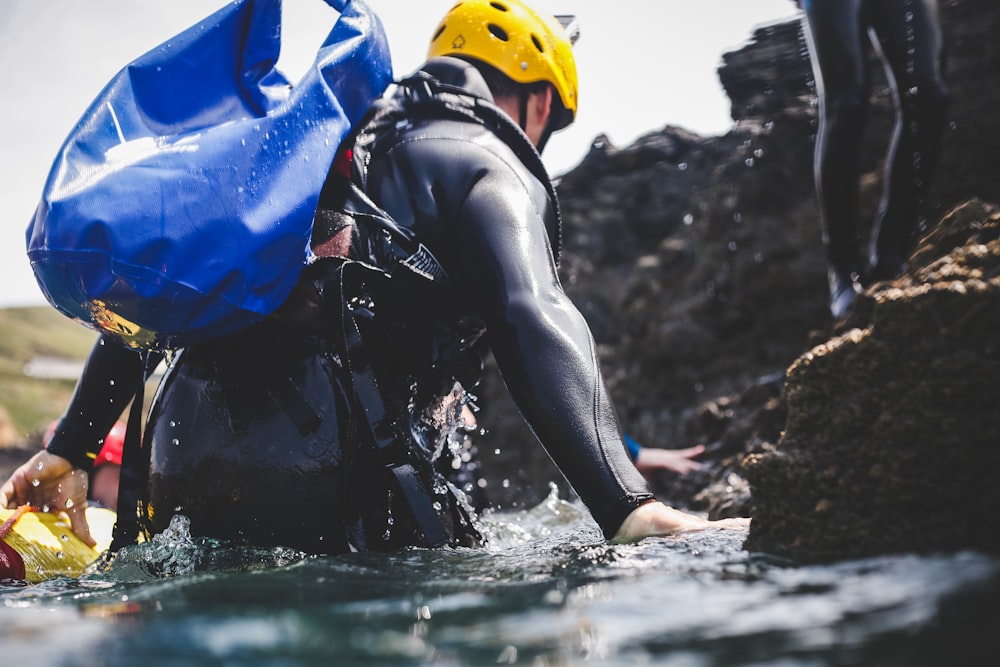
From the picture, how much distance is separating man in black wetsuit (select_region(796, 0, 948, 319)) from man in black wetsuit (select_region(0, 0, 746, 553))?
1913 mm

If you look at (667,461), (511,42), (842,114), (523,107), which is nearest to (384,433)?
(523,107)

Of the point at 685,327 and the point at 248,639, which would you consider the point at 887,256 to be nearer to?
the point at 685,327

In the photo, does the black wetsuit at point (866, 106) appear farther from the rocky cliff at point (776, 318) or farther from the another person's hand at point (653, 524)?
the another person's hand at point (653, 524)

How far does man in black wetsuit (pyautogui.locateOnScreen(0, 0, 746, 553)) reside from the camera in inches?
76.7

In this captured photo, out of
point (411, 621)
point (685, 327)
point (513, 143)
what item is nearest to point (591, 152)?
point (685, 327)

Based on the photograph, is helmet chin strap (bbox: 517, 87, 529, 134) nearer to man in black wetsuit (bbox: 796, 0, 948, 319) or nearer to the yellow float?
man in black wetsuit (bbox: 796, 0, 948, 319)

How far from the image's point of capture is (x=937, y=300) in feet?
4.79

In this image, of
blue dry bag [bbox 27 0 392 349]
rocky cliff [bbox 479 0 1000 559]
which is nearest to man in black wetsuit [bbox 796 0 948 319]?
rocky cliff [bbox 479 0 1000 559]

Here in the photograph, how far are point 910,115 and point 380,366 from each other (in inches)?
116

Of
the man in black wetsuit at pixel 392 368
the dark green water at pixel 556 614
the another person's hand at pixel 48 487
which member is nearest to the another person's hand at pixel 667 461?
the man in black wetsuit at pixel 392 368

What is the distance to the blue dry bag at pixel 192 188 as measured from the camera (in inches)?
71.8

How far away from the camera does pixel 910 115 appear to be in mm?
3670

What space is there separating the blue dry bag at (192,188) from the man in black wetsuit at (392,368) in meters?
0.17

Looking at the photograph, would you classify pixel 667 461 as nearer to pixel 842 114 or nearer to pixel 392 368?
pixel 842 114
